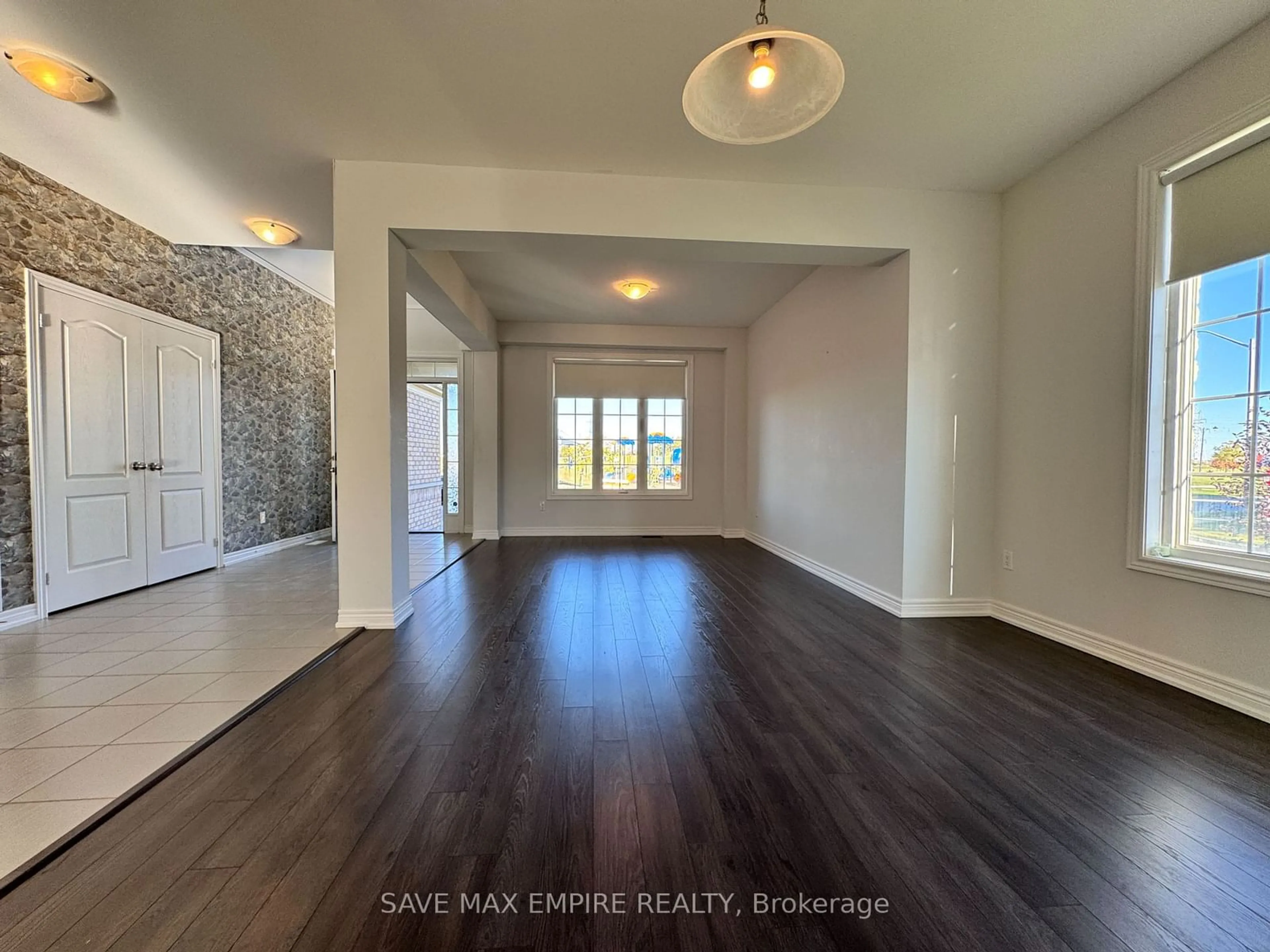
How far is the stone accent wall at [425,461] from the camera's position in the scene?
303 inches

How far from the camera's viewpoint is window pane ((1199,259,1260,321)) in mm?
2084

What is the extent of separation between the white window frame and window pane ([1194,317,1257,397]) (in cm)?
493

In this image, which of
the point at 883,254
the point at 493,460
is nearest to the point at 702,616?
→ the point at 883,254

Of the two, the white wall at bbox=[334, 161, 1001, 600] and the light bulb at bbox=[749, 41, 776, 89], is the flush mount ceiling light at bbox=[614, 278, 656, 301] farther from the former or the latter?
the light bulb at bbox=[749, 41, 776, 89]

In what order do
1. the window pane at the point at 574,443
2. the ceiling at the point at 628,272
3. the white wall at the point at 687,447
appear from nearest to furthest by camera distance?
the ceiling at the point at 628,272 → the white wall at the point at 687,447 → the window pane at the point at 574,443

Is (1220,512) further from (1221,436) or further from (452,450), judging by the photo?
(452,450)

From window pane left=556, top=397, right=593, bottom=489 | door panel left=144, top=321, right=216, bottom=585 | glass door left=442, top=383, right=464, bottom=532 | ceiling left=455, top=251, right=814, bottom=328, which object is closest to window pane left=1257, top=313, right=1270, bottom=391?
ceiling left=455, top=251, right=814, bottom=328

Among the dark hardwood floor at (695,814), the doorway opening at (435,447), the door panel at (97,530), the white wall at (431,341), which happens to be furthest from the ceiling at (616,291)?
the door panel at (97,530)

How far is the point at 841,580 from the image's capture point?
4.04 meters

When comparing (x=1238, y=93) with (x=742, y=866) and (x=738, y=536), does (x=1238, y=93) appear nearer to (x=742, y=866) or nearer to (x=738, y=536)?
(x=742, y=866)

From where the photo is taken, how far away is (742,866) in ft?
4.07

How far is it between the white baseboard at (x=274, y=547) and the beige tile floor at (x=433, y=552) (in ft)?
3.56

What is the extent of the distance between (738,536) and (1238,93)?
5391 mm

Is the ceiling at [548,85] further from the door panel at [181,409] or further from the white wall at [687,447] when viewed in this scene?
the white wall at [687,447]
